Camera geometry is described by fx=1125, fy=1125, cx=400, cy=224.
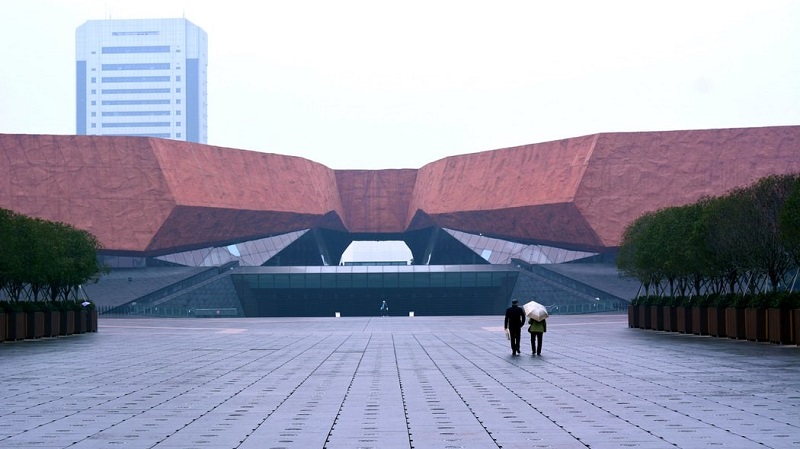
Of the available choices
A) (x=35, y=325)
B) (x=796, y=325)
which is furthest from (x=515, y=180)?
(x=796, y=325)

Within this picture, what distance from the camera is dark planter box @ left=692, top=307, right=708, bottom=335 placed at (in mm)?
40312

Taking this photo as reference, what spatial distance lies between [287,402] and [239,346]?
18.2 meters

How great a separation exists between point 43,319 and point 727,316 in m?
24.4

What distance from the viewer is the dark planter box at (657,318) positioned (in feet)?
152

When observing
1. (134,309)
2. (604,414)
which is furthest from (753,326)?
(134,309)

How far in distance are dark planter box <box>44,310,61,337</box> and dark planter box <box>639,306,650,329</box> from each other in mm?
24420

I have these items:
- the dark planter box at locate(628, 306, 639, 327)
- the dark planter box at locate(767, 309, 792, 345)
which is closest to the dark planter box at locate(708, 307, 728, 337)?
the dark planter box at locate(767, 309, 792, 345)

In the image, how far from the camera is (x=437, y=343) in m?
34.3

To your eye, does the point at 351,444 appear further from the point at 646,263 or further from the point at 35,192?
the point at 35,192

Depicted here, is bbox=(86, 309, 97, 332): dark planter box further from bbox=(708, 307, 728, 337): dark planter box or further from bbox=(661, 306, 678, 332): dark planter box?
bbox=(708, 307, 728, 337): dark planter box

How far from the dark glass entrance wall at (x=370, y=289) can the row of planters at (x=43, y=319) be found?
130 feet

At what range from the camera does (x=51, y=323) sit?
42.5 meters

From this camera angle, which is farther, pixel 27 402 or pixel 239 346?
pixel 239 346

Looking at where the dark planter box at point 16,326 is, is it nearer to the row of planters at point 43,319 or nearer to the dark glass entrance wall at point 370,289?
the row of planters at point 43,319
